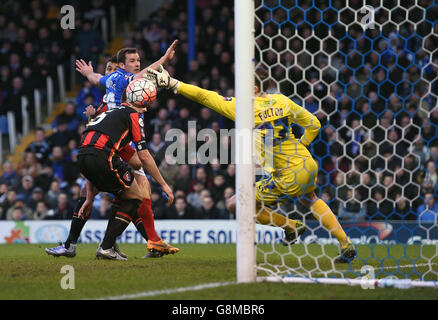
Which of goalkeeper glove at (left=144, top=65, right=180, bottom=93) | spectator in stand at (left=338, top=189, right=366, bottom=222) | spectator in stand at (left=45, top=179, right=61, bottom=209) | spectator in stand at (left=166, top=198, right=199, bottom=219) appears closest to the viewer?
goalkeeper glove at (left=144, top=65, right=180, bottom=93)

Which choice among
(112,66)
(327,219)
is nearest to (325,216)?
(327,219)

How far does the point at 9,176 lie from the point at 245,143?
390 inches

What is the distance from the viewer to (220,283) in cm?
521

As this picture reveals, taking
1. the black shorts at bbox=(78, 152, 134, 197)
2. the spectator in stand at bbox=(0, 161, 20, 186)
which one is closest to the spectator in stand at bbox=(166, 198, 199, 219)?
the spectator in stand at bbox=(0, 161, 20, 186)

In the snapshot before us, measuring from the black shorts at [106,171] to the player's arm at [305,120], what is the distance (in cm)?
168

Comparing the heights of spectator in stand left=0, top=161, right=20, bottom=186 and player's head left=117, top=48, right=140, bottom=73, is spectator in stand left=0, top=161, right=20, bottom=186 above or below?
below

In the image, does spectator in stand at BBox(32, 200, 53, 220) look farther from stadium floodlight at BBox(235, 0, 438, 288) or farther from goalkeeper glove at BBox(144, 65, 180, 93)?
goalkeeper glove at BBox(144, 65, 180, 93)

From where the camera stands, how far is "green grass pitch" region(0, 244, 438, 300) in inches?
187

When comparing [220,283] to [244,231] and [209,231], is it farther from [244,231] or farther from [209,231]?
[209,231]

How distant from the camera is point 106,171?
646cm

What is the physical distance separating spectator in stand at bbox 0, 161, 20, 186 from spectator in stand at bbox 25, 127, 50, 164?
1.76 ft
